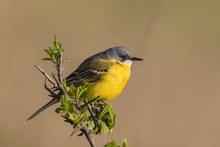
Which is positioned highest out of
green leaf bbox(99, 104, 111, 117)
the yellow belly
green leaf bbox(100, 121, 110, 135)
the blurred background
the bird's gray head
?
green leaf bbox(99, 104, 111, 117)

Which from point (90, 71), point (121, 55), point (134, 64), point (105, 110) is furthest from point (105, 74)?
point (134, 64)

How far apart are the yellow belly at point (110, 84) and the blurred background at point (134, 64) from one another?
2.65 feet

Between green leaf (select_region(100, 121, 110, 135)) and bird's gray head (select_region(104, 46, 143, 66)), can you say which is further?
bird's gray head (select_region(104, 46, 143, 66))

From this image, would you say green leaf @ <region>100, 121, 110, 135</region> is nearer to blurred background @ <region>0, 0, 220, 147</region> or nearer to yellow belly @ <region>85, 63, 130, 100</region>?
yellow belly @ <region>85, 63, 130, 100</region>

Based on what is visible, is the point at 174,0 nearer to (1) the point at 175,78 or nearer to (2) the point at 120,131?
(1) the point at 175,78

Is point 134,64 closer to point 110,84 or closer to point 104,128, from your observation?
point 110,84

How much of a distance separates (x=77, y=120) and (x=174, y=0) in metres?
8.18

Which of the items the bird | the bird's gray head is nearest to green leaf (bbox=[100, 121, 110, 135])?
the bird

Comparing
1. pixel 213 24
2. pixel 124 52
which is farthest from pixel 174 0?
pixel 124 52

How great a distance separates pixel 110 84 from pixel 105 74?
0.55 feet

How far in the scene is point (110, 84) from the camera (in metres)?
4.87

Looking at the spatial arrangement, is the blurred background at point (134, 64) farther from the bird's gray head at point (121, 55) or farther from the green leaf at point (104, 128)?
the green leaf at point (104, 128)

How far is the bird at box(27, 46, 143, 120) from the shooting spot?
4723 millimetres

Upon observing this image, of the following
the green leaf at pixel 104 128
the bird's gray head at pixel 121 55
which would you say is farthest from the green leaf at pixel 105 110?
the bird's gray head at pixel 121 55
